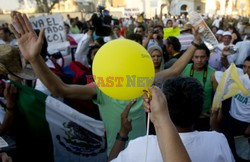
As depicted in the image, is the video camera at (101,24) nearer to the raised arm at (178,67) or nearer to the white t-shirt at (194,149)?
the raised arm at (178,67)

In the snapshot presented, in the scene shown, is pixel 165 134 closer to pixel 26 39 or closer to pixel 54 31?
pixel 26 39

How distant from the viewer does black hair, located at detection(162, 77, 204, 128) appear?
1.30 m

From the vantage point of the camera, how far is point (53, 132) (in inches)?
95.0

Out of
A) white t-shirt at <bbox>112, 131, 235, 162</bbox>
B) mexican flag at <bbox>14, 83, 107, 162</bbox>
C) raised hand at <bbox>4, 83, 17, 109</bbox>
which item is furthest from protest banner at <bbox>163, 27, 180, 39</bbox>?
white t-shirt at <bbox>112, 131, 235, 162</bbox>

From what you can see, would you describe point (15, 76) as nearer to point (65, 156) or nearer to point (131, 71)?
point (65, 156)

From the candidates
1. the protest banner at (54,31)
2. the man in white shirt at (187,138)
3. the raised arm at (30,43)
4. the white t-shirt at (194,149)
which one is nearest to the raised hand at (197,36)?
the man in white shirt at (187,138)

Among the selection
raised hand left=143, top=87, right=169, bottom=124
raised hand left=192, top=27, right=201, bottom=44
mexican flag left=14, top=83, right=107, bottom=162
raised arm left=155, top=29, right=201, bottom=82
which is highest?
raised hand left=192, top=27, right=201, bottom=44

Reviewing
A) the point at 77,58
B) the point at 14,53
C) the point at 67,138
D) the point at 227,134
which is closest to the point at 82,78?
the point at 67,138

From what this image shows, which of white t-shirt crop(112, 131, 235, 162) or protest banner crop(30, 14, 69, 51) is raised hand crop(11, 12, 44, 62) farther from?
protest banner crop(30, 14, 69, 51)

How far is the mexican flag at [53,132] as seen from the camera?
2199 millimetres

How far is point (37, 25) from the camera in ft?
14.5

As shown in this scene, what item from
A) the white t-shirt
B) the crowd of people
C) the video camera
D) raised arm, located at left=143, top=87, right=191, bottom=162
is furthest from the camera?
the video camera

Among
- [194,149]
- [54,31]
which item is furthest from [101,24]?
[194,149]

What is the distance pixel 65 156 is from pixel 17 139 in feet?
1.72
